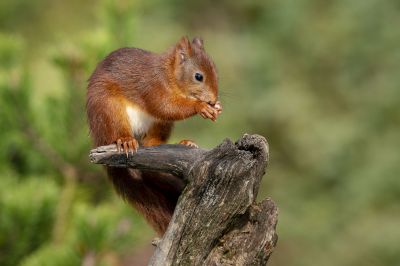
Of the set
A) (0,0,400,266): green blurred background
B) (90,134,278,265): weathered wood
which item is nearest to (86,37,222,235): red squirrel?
(90,134,278,265): weathered wood

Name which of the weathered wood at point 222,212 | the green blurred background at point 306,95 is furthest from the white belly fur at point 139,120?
the green blurred background at point 306,95

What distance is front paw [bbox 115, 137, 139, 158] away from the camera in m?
2.05

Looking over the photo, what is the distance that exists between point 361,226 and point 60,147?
4.32 metres

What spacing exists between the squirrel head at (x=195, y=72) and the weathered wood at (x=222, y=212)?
0.59m

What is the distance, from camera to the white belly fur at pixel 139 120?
246 centimetres

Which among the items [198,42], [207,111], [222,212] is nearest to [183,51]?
[198,42]

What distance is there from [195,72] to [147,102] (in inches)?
7.2

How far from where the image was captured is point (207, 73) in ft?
8.32

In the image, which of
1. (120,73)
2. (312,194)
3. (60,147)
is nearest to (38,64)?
(312,194)

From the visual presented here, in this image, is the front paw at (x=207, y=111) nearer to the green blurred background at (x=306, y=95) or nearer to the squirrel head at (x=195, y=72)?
the squirrel head at (x=195, y=72)

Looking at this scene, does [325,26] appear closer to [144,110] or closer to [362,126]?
[362,126]

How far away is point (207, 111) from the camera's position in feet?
7.72

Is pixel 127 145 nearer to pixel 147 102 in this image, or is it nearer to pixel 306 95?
pixel 147 102

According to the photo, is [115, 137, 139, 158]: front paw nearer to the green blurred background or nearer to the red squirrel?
the red squirrel
